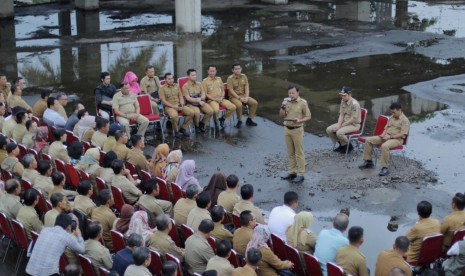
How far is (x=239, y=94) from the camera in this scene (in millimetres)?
16609

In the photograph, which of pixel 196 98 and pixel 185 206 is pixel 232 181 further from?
pixel 196 98

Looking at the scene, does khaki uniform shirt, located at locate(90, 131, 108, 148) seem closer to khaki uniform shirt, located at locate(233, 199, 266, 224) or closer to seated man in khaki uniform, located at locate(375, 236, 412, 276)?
khaki uniform shirt, located at locate(233, 199, 266, 224)

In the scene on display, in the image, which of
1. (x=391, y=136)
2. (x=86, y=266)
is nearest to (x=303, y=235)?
(x=86, y=266)

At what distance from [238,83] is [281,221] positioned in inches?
298

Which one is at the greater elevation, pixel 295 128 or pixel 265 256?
pixel 295 128

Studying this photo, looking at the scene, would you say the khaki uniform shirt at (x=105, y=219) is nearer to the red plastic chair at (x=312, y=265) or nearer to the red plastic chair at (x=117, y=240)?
the red plastic chair at (x=117, y=240)

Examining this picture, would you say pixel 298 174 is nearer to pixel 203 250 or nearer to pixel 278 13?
pixel 203 250

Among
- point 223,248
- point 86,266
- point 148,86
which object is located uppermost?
point 148,86

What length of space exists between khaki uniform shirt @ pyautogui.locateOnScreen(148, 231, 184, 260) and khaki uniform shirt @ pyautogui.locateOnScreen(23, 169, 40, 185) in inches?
120

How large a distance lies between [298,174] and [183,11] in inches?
586

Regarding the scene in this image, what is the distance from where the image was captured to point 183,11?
2683cm

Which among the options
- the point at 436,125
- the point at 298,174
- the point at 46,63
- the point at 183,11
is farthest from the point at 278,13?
the point at 298,174

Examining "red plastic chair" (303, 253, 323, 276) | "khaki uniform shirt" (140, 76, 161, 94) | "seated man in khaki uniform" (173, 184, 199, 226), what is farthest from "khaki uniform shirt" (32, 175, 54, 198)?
"khaki uniform shirt" (140, 76, 161, 94)

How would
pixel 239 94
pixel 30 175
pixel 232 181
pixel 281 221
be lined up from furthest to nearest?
1. pixel 239 94
2. pixel 30 175
3. pixel 232 181
4. pixel 281 221
